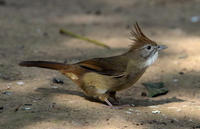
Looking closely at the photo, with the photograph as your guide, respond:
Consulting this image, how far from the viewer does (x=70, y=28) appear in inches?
332

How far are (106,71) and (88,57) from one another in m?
1.88

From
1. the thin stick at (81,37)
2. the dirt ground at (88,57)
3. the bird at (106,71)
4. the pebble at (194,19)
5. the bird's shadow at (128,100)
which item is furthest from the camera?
the pebble at (194,19)

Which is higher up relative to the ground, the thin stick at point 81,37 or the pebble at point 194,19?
the pebble at point 194,19

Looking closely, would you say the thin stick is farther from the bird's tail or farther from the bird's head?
the bird's tail

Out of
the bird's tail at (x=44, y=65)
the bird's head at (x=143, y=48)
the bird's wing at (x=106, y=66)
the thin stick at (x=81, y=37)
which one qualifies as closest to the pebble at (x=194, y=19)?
the thin stick at (x=81, y=37)

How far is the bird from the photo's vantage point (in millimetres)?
4918

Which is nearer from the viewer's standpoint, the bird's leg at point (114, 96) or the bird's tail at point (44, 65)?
the bird's tail at point (44, 65)

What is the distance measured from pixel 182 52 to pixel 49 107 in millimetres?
3403

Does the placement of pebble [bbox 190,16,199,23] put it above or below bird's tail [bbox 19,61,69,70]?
above

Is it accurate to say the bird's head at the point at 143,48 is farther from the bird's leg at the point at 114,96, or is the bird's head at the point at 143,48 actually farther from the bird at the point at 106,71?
the bird's leg at the point at 114,96

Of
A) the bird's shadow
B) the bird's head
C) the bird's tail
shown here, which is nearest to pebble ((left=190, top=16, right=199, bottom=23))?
the bird's shadow

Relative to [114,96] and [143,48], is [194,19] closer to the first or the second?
[143,48]

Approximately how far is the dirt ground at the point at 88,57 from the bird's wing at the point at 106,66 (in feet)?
1.40

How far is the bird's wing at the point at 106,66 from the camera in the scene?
16.2 ft
